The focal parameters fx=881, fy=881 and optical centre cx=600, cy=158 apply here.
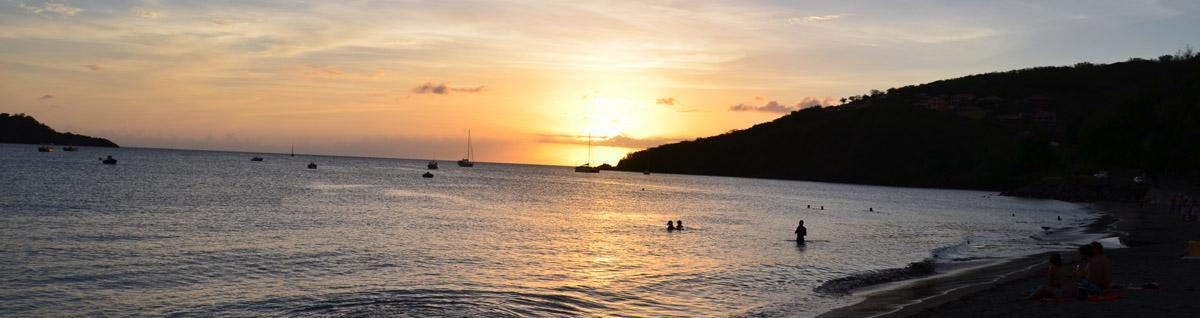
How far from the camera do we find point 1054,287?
1956 cm

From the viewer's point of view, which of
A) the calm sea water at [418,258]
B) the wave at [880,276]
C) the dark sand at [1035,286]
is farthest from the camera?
the wave at [880,276]

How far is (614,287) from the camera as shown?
26.3 m

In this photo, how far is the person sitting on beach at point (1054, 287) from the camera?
18.6 m

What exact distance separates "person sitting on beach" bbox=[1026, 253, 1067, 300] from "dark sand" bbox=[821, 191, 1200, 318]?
0.69 ft

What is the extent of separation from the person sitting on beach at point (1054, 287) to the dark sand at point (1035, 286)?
0.21 meters

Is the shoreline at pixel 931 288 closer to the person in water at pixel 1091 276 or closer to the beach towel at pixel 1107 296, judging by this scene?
the person in water at pixel 1091 276

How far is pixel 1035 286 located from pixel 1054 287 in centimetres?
246

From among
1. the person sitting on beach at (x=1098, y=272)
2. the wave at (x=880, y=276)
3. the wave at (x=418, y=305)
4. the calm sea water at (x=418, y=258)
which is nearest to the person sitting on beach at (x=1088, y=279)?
the person sitting on beach at (x=1098, y=272)

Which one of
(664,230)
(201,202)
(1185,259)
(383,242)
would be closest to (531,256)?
(383,242)

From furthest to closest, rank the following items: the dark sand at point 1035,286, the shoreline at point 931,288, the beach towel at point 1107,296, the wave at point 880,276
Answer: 1. the wave at point 880,276
2. the shoreline at point 931,288
3. the beach towel at point 1107,296
4. the dark sand at point 1035,286

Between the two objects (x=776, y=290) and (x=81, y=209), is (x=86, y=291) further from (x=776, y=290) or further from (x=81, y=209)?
(x=81, y=209)

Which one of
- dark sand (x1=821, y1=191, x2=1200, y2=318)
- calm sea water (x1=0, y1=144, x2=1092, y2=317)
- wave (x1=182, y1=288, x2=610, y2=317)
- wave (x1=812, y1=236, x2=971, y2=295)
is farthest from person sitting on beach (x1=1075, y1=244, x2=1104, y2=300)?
wave (x1=182, y1=288, x2=610, y2=317)

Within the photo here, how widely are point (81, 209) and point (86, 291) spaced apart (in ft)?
110

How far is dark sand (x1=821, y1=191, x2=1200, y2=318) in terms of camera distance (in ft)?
55.9
